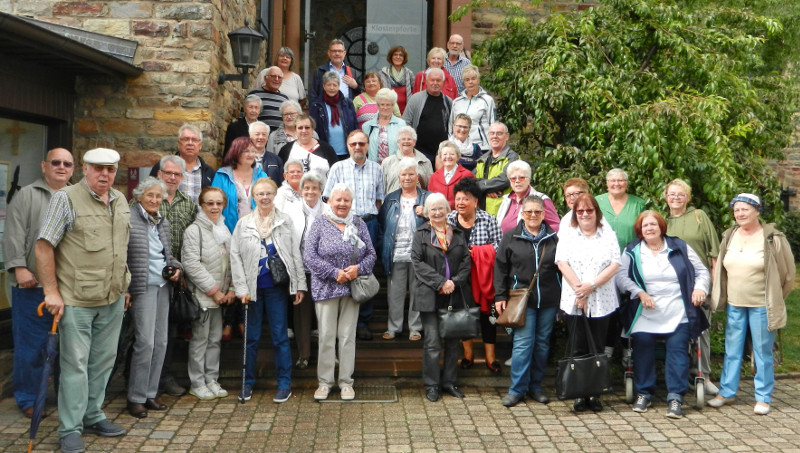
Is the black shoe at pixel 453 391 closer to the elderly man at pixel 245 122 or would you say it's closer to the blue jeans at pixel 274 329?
the blue jeans at pixel 274 329

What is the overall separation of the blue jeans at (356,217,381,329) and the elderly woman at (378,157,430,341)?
129 millimetres

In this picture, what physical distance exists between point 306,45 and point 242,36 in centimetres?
354

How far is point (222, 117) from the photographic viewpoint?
8.23m

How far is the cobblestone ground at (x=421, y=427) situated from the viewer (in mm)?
4949

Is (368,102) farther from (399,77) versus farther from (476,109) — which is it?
(476,109)

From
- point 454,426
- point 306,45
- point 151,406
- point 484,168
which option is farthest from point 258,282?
point 306,45

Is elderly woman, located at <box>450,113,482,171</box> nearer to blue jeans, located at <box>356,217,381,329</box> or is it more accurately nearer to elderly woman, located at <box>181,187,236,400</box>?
blue jeans, located at <box>356,217,381,329</box>

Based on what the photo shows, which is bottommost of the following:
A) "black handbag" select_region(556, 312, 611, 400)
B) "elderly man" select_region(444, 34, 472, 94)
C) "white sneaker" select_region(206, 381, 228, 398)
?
"white sneaker" select_region(206, 381, 228, 398)

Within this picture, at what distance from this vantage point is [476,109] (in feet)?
26.1

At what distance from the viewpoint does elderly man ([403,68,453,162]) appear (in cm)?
819

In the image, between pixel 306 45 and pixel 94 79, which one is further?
pixel 306 45

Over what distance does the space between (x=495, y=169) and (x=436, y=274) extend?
1.56 metres

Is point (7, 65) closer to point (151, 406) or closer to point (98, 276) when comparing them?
point (98, 276)

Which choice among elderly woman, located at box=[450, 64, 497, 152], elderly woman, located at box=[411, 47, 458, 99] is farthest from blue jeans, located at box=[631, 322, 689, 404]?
elderly woman, located at box=[411, 47, 458, 99]
